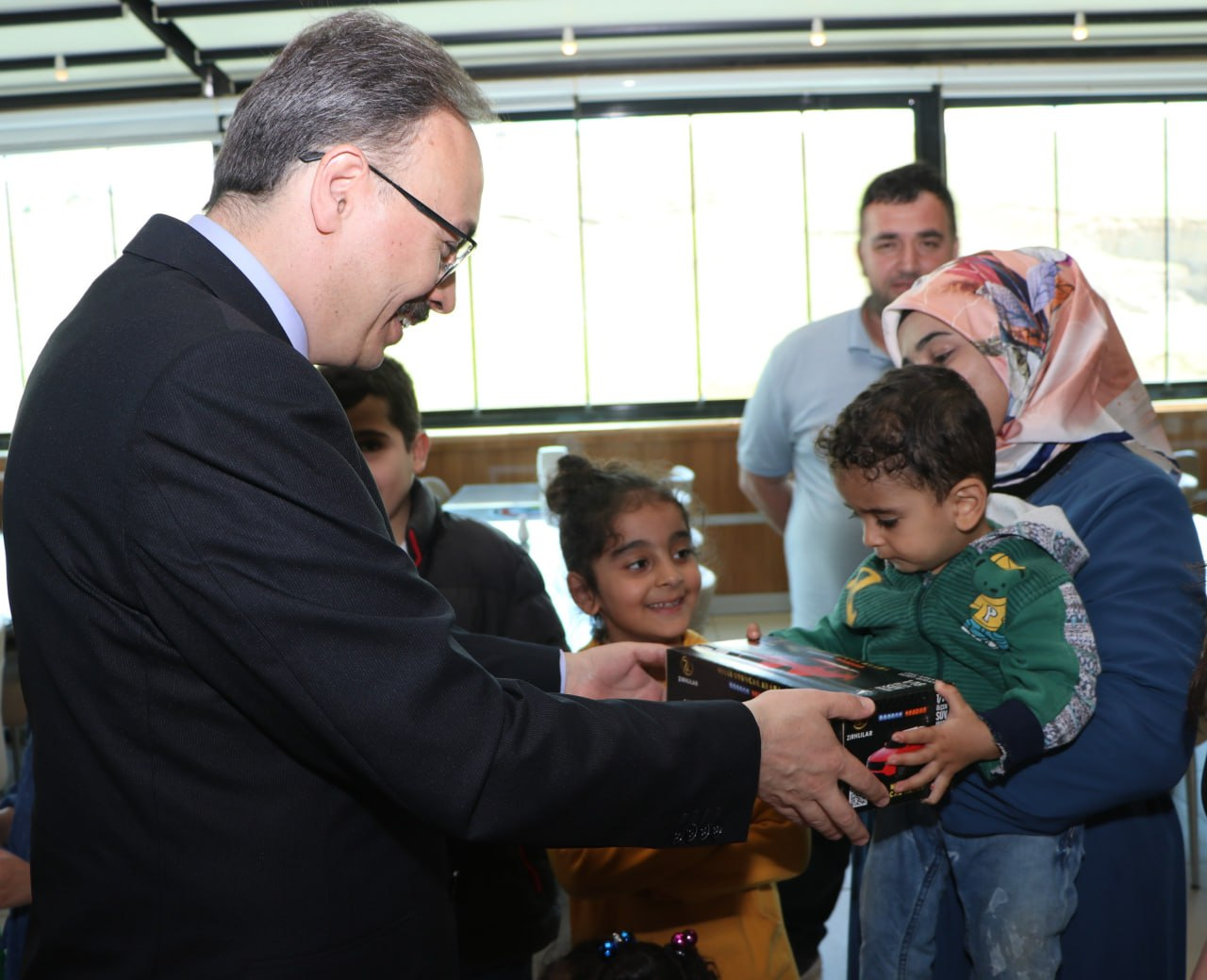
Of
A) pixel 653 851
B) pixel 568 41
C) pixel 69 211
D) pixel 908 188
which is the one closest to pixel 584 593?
pixel 653 851

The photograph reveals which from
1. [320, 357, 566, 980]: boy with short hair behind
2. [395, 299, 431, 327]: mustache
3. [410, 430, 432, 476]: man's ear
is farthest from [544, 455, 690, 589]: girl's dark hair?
[395, 299, 431, 327]: mustache

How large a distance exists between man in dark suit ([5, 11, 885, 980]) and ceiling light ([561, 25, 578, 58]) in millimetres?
5418

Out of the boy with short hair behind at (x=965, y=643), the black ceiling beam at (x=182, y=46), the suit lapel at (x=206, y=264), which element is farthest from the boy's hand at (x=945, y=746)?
the black ceiling beam at (x=182, y=46)

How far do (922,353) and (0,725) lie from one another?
3.17 meters

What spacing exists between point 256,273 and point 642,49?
6184mm

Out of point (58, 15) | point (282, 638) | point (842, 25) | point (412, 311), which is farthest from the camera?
point (842, 25)

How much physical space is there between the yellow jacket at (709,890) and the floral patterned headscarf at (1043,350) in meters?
0.67

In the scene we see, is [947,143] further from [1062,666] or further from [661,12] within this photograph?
[1062,666]

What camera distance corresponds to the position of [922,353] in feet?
6.06

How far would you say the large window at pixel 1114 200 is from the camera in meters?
7.92

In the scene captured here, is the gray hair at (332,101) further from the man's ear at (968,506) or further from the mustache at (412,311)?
the man's ear at (968,506)

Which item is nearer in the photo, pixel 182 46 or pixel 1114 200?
pixel 182 46

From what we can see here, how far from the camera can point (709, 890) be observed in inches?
67.1

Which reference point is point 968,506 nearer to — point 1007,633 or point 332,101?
point 1007,633
